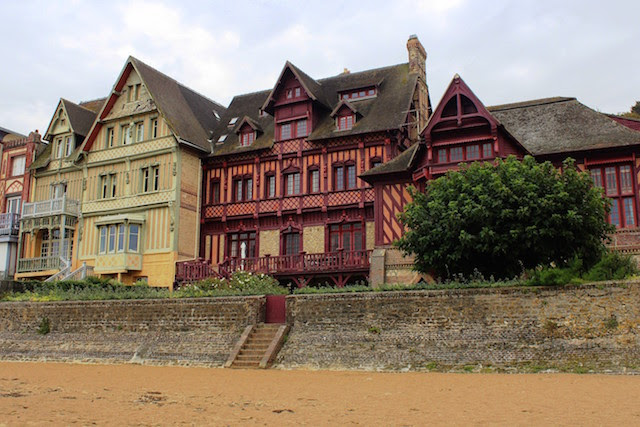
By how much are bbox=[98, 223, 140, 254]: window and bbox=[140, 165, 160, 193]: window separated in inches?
81.1

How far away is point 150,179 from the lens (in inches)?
1297

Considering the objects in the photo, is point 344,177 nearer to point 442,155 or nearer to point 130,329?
point 442,155

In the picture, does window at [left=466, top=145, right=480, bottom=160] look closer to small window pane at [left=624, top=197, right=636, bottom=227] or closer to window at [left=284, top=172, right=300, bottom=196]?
small window pane at [left=624, top=197, right=636, bottom=227]

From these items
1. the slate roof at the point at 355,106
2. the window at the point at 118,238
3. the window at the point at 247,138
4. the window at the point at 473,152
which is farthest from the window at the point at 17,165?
the window at the point at 473,152

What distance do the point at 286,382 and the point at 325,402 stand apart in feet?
9.57

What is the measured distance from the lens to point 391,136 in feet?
95.1

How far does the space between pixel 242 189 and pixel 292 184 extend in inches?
114

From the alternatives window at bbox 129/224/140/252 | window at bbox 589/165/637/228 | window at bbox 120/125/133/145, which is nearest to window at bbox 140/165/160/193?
window at bbox 129/224/140/252

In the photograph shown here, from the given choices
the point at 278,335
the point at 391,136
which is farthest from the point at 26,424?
the point at 391,136

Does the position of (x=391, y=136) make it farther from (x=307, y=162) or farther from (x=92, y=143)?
(x=92, y=143)

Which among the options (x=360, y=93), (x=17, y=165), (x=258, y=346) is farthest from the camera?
(x=17, y=165)

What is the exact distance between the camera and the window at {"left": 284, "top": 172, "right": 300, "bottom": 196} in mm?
31141

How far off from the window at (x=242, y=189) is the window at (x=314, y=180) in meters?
3.38

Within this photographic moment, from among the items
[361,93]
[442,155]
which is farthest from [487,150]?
[361,93]
